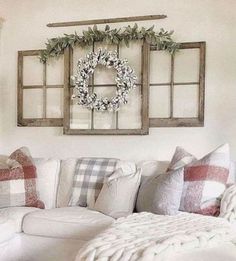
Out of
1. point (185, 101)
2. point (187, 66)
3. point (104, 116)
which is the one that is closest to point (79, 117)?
point (104, 116)

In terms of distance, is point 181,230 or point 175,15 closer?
point 181,230

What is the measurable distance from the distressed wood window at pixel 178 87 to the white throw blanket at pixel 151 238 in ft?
4.54

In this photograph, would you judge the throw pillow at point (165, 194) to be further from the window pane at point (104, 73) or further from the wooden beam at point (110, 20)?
the wooden beam at point (110, 20)

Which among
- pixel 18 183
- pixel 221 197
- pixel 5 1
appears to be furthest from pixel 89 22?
pixel 221 197

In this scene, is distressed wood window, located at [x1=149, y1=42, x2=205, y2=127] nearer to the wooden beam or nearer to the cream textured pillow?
the wooden beam

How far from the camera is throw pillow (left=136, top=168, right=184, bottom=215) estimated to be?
2.67m

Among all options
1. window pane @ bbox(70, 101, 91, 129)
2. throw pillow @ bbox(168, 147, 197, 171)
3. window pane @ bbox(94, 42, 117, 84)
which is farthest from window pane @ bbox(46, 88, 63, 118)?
throw pillow @ bbox(168, 147, 197, 171)

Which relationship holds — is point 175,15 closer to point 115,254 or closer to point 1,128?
point 1,128

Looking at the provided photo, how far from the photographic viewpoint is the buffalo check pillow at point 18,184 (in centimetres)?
316

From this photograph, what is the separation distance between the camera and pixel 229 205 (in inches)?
103

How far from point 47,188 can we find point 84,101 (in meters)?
0.90

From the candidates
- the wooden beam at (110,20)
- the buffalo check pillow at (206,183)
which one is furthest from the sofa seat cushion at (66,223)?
the wooden beam at (110,20)

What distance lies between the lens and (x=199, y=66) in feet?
11.6

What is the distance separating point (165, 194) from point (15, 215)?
3.67 ft
